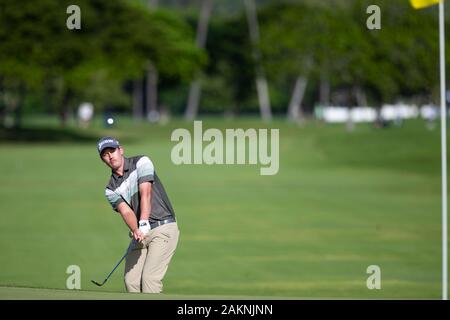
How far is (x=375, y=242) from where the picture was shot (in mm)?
28859

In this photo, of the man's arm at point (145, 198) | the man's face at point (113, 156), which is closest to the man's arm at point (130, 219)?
the man's arm at point (145, 198)

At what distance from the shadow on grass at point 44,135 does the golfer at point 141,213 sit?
2750 inches

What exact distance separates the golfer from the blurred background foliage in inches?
2721

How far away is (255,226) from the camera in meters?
32.6

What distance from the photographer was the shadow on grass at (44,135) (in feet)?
274

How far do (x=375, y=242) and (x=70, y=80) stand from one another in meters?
72.9

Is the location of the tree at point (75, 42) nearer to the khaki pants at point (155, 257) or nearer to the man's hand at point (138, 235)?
the khaki pants at point (155, 257)

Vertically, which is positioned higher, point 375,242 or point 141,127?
point 141,127

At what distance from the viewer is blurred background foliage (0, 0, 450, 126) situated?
269 feet

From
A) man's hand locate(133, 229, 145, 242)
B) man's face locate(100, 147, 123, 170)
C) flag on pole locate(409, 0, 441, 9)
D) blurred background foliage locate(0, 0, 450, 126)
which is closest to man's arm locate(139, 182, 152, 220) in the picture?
man's hand locate(133, 229, 145, 242)

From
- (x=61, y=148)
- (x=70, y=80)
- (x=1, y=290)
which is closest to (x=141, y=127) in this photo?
(x=70, y=80)

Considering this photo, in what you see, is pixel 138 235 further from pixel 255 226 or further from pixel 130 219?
pixel 255 226

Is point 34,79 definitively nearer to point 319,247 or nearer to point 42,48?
point 42,48

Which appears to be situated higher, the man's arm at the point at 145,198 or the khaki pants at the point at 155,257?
the man's arm at the point at 145,198
